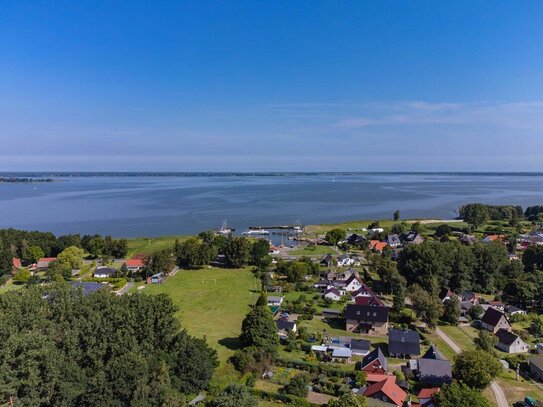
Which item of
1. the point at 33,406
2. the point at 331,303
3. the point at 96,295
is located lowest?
the point at 331,303

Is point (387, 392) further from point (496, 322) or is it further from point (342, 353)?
point (496, 322)

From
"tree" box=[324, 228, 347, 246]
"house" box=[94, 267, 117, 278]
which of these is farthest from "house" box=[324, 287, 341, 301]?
"tree" box=[324, 228, 347, 246]

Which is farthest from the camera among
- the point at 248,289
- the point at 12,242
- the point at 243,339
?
the point at 12,242

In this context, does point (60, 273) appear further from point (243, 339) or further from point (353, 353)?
point (353, 353)

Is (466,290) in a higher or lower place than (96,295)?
lower

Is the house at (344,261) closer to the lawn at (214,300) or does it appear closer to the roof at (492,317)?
the lawn at (214,300)

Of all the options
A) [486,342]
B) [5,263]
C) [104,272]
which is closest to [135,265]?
[104,272]

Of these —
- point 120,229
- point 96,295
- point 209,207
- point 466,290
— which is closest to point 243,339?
point 96,295
